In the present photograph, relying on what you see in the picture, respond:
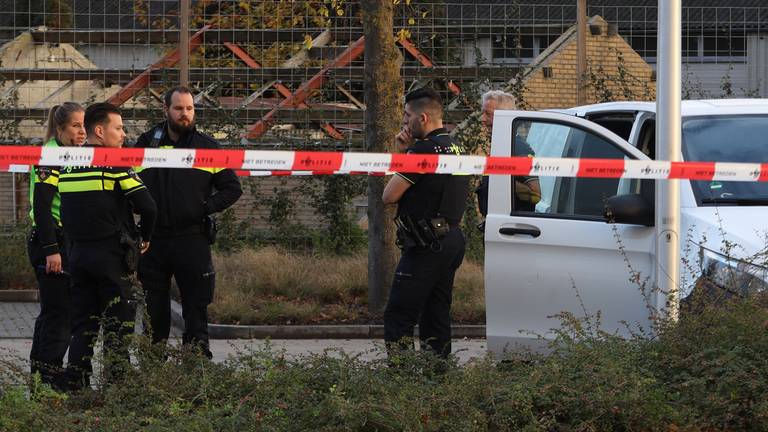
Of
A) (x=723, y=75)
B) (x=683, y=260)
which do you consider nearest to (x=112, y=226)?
(x=683, y=260)

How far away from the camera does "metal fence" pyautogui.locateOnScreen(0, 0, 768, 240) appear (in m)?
14.8

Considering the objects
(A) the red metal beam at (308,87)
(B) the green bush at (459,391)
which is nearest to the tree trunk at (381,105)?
(A) the red metal beam at (308,87)

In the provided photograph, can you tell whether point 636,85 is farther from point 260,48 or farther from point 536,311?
point 536,311

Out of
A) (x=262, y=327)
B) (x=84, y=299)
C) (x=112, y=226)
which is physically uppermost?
(x=112, y=226)

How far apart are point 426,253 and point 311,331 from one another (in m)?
3.82

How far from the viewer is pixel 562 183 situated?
753cm

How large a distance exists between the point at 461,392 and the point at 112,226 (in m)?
2.58

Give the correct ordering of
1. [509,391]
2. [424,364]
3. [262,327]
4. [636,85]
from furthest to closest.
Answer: [636,85]
[262,327]
[424,364]
[509,391]

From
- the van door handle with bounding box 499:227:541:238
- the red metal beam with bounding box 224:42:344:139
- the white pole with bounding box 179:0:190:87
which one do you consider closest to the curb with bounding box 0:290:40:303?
the white pole with bounding box 179:0:190:87

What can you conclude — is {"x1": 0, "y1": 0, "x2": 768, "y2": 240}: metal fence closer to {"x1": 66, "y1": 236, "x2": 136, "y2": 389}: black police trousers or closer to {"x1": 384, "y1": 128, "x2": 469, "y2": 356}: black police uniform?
{"x1": 384, "y1": 128, "x2": 469, "y2": 356}: black police uniform

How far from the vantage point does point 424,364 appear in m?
5.87

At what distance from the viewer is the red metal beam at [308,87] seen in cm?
1487

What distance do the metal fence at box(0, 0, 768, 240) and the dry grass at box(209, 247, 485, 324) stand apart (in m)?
2.22

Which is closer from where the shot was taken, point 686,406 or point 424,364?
point 686,406
